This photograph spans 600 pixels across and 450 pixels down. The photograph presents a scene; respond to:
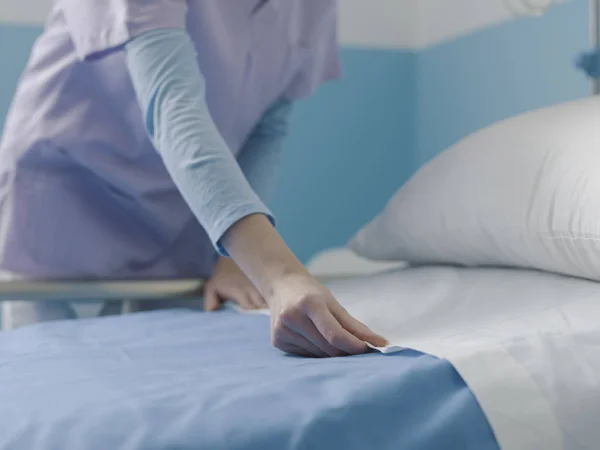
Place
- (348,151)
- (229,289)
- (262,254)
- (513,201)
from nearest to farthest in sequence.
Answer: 1. (262,254)
2. (513,201)
3. (229,289)
4. (348,151)

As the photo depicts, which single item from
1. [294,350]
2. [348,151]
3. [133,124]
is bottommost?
[348,151]

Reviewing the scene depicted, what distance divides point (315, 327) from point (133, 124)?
0.54 metres

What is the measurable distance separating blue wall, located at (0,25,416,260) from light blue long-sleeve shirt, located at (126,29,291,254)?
0.98m

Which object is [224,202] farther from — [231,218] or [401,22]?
[401,22]

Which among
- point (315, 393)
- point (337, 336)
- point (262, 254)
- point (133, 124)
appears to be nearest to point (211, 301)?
point (133, 124)

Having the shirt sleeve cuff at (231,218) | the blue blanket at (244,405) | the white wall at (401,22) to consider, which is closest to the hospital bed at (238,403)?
the blue blanket at (244,405)

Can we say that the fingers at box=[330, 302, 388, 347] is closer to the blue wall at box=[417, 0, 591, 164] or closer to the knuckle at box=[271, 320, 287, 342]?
the knuckle at box=[271, 320, 287, 342]

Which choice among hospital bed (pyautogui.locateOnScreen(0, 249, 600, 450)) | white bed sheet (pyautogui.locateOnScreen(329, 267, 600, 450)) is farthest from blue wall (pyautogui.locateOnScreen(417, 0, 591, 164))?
hospital bed (pyautogui.locateOnScreen(0, 249, 600, 450))

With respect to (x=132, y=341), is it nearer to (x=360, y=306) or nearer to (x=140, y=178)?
(x=360, y=306)

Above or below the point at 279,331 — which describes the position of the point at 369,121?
below

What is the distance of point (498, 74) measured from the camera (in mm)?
1667

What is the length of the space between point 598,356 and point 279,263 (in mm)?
287

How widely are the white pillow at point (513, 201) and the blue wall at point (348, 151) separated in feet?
2.31

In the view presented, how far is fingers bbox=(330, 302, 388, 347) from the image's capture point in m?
0.66
